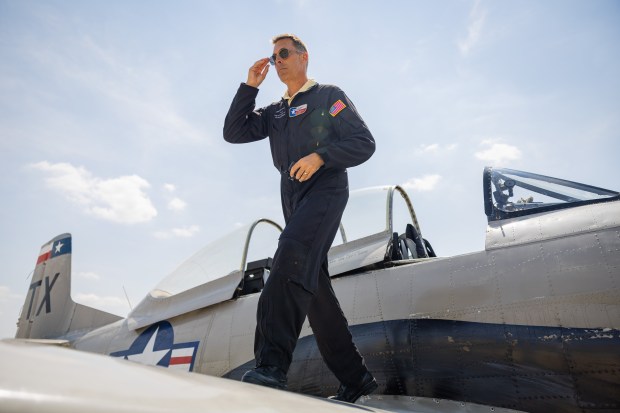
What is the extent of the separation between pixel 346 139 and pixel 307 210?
40cm

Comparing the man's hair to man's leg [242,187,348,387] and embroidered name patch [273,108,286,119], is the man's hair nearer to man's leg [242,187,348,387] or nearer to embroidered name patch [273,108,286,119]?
embroidered name patch [273,108,286,119]

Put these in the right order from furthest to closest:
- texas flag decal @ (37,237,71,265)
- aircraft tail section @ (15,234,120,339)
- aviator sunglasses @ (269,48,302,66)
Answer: texas flag decal @ (37,237,71,265) → aircraft tail section @ (15,234,120,339) → aviator sunglasses @ (269,48,302,66)

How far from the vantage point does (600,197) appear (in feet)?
9.17

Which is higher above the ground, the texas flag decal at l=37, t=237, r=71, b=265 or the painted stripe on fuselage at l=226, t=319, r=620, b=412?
the texas flag decal at l=37, t=237, r=71, b=265

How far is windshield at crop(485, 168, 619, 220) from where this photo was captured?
9.52ft

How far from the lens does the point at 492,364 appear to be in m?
2.31

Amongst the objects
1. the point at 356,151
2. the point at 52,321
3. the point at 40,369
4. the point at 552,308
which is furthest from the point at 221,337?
the point at 52,321

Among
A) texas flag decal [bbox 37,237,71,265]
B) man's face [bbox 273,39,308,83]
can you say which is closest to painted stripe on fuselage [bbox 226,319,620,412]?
man's face [bbox 273,39,308,83]

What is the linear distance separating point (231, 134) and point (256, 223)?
6.18ft

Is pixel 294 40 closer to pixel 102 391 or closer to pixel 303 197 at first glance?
pixel 303 197

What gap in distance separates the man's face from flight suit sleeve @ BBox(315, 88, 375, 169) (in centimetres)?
25

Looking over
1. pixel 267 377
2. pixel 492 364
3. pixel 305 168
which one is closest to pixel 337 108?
pixel 305 168

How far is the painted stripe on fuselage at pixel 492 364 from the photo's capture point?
2072 millimetres

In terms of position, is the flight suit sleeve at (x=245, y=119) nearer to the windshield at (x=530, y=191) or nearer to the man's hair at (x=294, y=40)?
the man's hair at (x=294, y=40)
